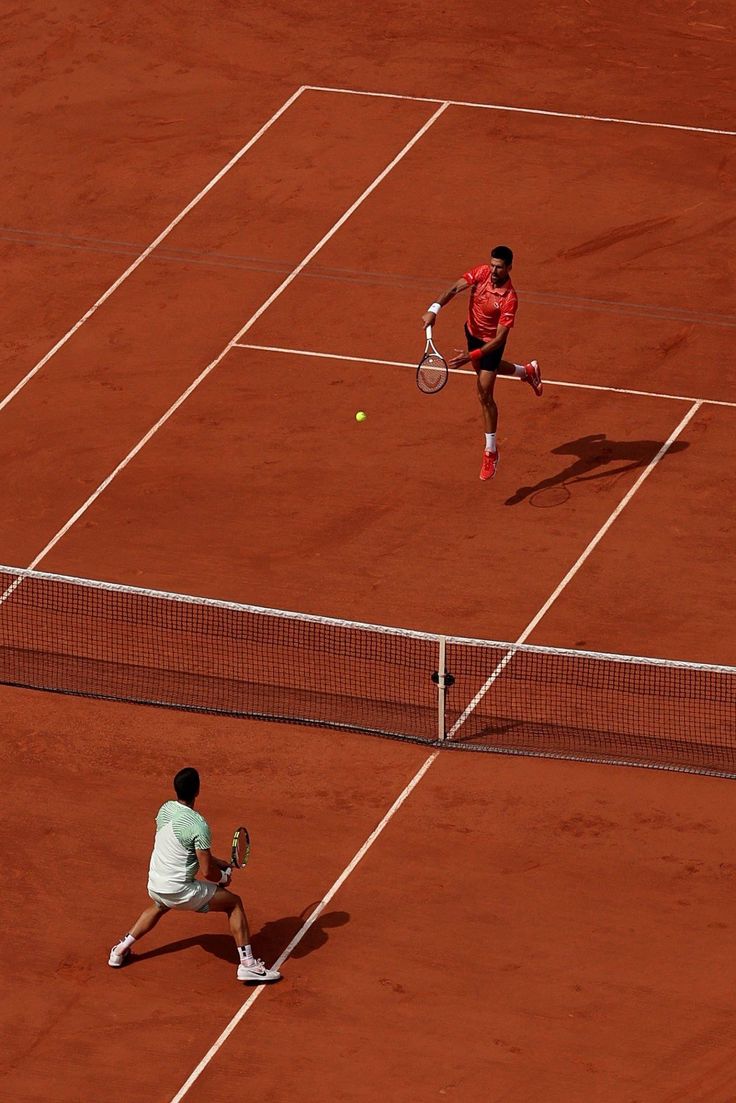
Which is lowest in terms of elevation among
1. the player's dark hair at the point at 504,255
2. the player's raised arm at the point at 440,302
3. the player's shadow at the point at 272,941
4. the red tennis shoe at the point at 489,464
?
the player's shadow at the point at 272,941

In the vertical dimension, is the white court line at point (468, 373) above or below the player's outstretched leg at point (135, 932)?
above

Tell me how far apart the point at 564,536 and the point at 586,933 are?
18.4 ft

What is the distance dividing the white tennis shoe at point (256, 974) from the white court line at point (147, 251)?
9.54 metres

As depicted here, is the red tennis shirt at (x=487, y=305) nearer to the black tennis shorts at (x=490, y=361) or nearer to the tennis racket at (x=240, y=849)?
the black tennis shorts at (x=490, y=361)

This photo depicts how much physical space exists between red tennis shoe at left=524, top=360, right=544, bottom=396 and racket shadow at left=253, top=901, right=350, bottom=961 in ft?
22.9

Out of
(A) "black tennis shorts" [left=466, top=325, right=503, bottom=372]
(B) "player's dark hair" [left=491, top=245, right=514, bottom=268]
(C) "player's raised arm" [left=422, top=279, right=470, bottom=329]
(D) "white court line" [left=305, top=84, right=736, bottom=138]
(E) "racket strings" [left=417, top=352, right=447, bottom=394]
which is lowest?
(E) "racket strings" [left=417, top=352, right=447, bottom=394]

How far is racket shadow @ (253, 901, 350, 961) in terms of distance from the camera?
14.9 metres

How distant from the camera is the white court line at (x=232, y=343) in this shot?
20461 millimetres

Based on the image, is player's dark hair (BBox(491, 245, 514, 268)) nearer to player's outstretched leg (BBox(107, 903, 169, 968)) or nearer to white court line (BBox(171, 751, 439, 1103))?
white court line (BBox(171, 751, 439, 1103))

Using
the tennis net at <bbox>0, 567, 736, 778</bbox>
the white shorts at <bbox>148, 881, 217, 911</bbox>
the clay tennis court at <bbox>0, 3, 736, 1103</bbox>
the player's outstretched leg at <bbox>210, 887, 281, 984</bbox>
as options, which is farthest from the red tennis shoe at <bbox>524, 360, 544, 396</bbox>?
the white shorts at <bbox>148, 881, 217, 911</bbox>

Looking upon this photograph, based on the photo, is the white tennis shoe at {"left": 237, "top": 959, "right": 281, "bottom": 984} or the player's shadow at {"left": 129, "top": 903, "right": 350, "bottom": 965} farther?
the player's shadow at {"left": 129, "top": 903, "right": 350, "bottom": 965}

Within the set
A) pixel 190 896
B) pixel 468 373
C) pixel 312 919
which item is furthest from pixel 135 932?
pixel 468 373

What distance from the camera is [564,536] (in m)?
19.7

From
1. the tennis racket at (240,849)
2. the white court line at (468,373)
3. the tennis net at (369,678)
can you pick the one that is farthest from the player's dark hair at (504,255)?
the tennis racket at (240,849)
